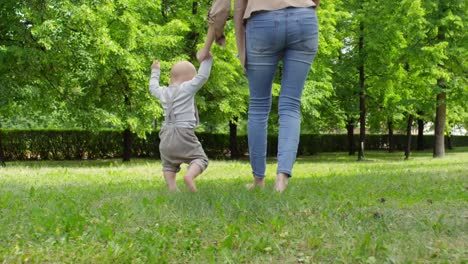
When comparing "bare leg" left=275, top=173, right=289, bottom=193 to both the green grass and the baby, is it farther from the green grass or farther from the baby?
the baby

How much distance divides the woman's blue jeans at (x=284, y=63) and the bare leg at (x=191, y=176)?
630 mm

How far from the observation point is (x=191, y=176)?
16.9 feet

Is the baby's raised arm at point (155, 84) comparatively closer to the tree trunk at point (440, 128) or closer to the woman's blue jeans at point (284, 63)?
the woman's blue jeans at point (284, 63)

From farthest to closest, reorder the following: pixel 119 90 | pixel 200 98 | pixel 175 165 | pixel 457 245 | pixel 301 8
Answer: pixel 200 98, pixel 119 90, pixel 175 165, pixel 301 8, pixel 457 245

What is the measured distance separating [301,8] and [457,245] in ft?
8.25

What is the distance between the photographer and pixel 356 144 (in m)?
43.6

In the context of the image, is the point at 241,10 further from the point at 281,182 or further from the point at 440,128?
the point at 440,128

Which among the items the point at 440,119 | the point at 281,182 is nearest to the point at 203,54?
the point at 281,182

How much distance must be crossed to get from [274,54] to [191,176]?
142cm

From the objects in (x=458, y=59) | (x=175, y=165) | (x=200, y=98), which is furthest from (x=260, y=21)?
(x=458, y=59)

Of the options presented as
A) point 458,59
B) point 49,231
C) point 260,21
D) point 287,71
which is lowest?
point 49,231

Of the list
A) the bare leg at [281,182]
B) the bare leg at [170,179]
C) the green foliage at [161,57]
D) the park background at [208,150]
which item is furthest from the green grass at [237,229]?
the green foliage at [161,57]

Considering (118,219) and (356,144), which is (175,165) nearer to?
(118,219)

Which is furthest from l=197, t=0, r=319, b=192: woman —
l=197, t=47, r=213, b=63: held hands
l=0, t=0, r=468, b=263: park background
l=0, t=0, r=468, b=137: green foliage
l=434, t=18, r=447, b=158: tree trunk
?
l=434, t=18, r=447, b=158: tree trunk
